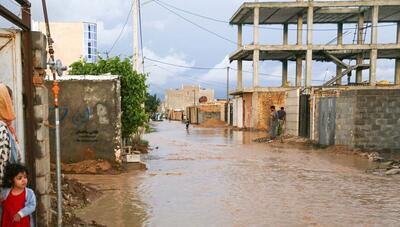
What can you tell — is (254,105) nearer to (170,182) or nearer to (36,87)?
(170,182)

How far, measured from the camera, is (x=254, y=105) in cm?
3453

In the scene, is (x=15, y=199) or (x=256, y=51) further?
(x=256, y=51)

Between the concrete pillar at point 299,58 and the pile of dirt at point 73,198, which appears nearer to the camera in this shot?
the pile of dirt at point 73,198

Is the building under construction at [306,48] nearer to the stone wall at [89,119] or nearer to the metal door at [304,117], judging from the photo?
the metal door at [304,117]

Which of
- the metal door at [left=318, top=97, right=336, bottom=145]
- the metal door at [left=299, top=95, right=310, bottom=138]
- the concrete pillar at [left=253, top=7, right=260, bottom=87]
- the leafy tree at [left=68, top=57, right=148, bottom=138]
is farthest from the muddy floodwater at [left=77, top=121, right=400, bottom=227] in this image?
the concrete pillar at [left=253, top=7, right=260, bottom=87]

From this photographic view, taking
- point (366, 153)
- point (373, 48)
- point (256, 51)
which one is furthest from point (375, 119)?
point (373, 48)

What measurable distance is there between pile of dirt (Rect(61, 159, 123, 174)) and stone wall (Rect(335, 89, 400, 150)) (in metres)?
9.09

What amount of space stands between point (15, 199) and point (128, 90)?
9273 mm

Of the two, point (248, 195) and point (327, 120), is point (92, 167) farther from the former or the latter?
point (327, 120)

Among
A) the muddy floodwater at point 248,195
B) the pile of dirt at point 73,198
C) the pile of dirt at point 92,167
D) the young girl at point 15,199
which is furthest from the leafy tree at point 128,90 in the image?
the young girl at point 15,199

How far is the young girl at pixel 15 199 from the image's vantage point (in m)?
3.72

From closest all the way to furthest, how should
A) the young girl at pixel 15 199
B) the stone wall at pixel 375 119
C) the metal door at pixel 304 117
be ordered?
Result: the young girl at pixel 15 199 → the stone wall at pixel 375 119 → the metal door at pixel 304 117

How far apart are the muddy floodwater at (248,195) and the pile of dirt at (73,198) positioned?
202 mm

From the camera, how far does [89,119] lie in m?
11.2
